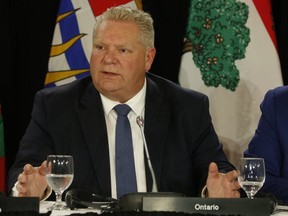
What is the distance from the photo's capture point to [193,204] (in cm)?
205

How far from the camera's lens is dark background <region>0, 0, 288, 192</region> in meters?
4.29

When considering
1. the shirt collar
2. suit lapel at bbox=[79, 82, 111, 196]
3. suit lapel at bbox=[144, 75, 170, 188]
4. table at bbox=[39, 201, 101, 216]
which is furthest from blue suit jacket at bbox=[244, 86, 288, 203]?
table at bbox=[39, 201, 101, 216]

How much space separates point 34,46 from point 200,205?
2.67m

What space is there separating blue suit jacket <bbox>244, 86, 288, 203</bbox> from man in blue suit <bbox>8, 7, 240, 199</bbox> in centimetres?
20

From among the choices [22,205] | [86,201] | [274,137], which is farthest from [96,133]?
[22,205]

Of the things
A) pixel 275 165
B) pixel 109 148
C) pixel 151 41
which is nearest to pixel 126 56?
pixel 151 41

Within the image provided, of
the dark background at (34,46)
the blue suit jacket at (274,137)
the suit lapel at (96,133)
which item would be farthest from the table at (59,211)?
the dark background at (34,46)

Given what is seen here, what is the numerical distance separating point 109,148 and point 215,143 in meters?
0.55

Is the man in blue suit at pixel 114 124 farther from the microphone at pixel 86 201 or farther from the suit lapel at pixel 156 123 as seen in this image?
the microphone at pixel 86 201

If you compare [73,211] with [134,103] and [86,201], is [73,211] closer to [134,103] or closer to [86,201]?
[86,201]

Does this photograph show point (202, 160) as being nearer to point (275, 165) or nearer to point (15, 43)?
point (275, 165)

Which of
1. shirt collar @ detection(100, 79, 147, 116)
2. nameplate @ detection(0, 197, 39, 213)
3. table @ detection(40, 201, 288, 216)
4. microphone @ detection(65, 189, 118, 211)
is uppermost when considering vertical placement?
shirt collar @ detection(100, 79, 147, 116)

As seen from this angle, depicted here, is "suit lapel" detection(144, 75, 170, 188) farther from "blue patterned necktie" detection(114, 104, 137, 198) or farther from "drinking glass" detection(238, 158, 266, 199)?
"drinking glass" detection(238, 158, 266, 199)

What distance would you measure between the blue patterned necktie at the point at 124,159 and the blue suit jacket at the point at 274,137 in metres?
0.61
